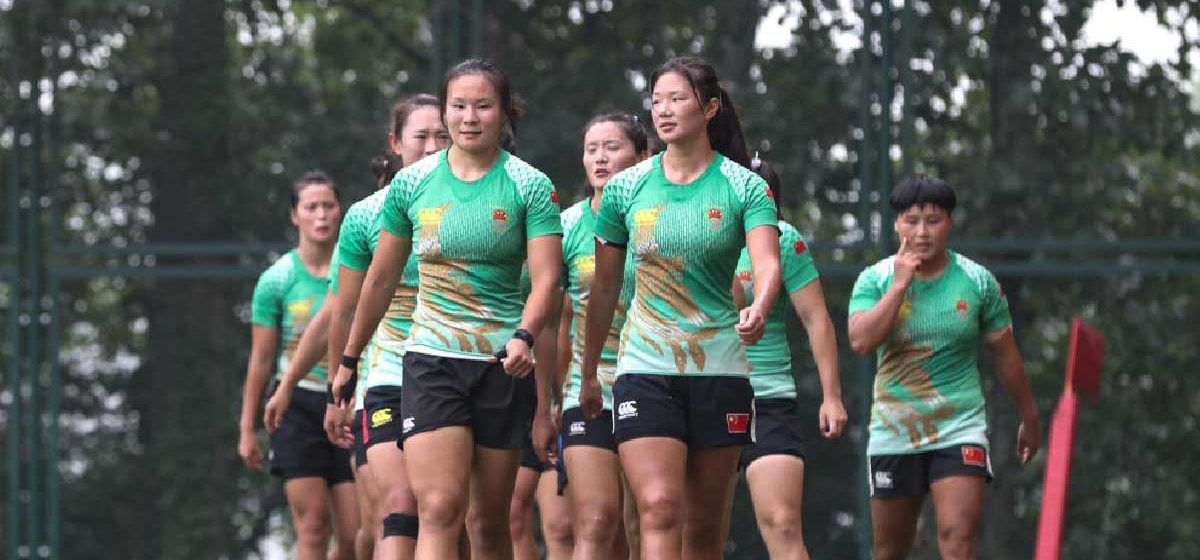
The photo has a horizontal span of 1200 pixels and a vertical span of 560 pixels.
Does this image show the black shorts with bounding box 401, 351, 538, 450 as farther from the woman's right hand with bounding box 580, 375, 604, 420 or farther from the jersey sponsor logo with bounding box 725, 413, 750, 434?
the jersey sponsor logo with bounding box 725, 413, 750, 434

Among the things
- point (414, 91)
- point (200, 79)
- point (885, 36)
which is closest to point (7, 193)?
point (200, 79)

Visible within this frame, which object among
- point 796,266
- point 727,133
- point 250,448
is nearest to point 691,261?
point 727,133

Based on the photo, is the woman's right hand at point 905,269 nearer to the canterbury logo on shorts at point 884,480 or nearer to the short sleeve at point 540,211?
the canterbury logo on shorts at point 884,480

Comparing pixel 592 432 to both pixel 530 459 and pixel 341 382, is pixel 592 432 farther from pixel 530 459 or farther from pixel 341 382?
pixel 530 459

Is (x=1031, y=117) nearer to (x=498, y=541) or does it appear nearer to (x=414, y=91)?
(x=414, y=91)

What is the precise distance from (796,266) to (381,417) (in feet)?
5.25

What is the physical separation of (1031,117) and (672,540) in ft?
20.9

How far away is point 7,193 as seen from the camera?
12797 millimetres

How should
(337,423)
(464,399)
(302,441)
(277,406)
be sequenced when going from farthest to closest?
1. (302,441)
2. (277,406)
3. (337,423)
4. (464,399)

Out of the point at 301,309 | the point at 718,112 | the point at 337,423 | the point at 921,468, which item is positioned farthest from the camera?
the point at 301,309

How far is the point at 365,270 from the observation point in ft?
24.2

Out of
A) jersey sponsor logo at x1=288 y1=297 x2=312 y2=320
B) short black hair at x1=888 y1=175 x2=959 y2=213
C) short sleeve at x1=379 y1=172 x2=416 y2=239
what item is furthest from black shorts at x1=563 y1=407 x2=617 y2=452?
jersey sponsor logo at x1=288 y1=297 x2=312 y2=320

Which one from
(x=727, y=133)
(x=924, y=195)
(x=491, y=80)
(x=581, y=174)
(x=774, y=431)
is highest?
(x=581, y=174)

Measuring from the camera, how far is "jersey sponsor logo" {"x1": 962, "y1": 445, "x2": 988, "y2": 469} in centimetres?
838
